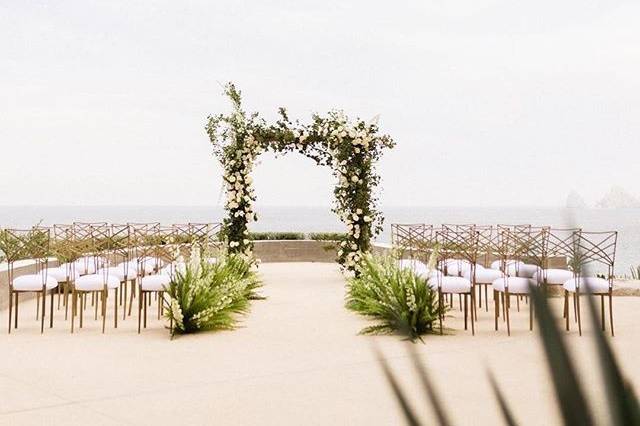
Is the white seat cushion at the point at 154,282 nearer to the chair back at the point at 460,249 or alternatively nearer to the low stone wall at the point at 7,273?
the low stone wall at the point at 7,273

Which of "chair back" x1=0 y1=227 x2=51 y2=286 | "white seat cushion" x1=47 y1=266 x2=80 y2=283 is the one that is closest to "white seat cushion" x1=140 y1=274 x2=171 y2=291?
"white seat cushion" x1=47 y1=266 x2=80 y2=283

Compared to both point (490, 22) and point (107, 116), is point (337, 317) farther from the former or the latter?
point (107, 116)

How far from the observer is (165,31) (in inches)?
650

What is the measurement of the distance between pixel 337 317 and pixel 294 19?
7.65 m

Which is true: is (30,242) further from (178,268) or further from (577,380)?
(577,380)

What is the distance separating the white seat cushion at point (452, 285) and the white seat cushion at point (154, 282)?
275cm

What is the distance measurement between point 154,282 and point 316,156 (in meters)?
5.53

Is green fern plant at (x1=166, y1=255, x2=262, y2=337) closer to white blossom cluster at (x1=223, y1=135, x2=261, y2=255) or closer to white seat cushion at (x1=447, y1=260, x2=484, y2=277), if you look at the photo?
white seat cushion at (x1=447, y1=260, x2=484, y2=277)

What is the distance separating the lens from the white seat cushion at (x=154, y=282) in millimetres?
7254

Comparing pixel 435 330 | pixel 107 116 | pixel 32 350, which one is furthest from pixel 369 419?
pixel 107 116

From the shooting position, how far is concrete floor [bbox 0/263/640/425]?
14.0 feet

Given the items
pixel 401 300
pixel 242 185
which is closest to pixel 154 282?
pixel 401 300

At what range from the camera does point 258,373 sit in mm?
5309

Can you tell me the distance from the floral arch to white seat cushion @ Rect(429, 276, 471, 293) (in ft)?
15.3
